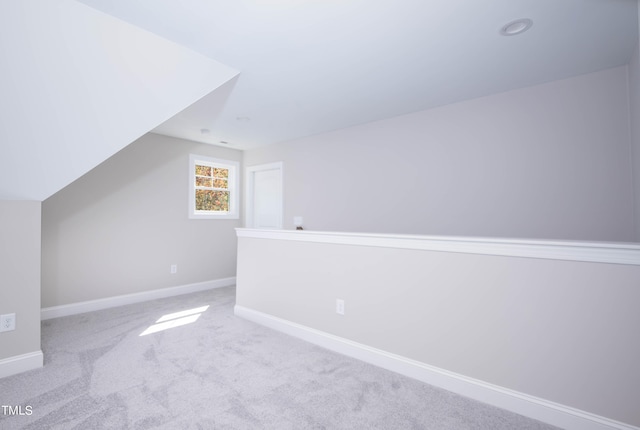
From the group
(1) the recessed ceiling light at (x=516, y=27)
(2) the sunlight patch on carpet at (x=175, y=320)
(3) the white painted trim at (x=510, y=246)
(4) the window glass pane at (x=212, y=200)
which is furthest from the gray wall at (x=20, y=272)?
(1) the recessed ceiling light at (x=516, y=27)

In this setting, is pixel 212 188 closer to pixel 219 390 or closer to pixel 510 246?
pixel 219 390

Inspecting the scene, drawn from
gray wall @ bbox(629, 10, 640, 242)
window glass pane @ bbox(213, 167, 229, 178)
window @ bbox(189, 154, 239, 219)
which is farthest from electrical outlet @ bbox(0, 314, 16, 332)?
gray wall @ bbox(629, 10, 640, 242)

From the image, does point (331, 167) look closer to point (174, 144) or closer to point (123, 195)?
point (174, 144)

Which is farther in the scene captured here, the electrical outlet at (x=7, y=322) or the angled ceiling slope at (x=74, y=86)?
the electrical outlet at (x=7, y=322)

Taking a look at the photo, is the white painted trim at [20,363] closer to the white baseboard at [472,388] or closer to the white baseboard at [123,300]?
the white baseboard at [123,300]

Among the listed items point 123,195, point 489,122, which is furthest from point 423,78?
point 123,195

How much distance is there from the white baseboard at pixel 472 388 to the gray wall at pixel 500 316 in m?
0.04

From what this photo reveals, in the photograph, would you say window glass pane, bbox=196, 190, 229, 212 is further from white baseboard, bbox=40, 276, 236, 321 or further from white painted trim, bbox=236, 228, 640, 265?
white painted trim, bbox=236, 228, 640, 265

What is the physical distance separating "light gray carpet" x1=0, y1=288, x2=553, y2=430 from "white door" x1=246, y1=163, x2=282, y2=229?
8.21 ft

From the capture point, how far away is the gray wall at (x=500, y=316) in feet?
4.96

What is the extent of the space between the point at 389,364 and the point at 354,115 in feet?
8.68

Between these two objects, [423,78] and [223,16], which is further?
[423,78]

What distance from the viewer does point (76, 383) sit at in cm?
206

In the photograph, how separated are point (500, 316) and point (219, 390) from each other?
1859mm
